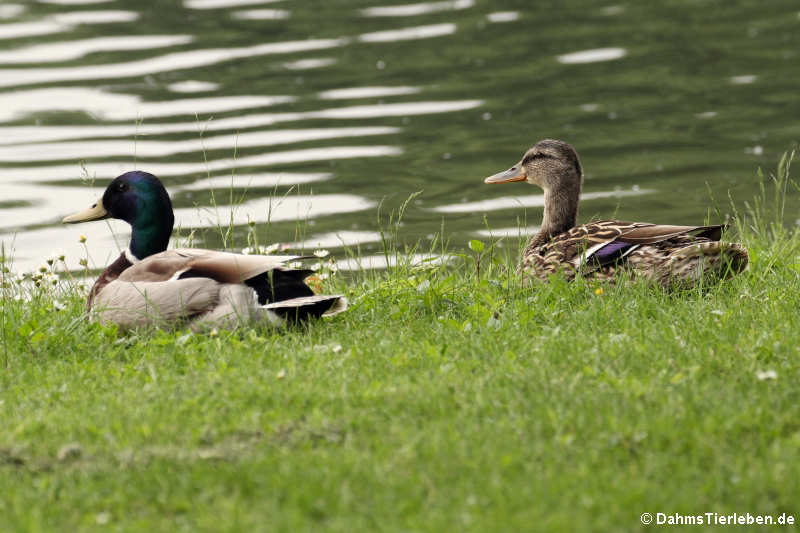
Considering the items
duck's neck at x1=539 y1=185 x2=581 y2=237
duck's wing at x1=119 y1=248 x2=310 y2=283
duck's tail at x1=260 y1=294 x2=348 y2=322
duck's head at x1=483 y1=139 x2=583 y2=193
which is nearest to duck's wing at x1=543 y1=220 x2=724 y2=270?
duck's neck at x1=539 y1=185 x2=581 y2=237

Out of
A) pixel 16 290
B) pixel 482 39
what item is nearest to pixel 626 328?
pixel 16 290

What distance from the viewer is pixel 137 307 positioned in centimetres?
661

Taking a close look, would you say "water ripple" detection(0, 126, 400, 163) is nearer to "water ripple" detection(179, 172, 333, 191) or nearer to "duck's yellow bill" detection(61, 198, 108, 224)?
"water ripple" detection(179, 172, 333, 191)

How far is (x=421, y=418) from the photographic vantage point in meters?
4.79

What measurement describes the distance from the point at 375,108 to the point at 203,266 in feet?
35.7

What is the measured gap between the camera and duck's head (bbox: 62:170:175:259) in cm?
735

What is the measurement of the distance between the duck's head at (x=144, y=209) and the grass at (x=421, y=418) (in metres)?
0.89

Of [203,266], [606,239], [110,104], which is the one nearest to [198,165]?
[110,104]

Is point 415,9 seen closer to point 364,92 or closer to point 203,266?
point 364,92

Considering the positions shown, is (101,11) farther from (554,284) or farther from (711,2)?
(554,284)

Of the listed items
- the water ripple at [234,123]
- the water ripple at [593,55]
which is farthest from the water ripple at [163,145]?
the water ripple at [593,55]

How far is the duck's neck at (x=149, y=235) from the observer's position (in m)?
7.37

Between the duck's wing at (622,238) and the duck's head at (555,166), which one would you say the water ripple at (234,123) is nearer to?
the duck's head at (555,166)

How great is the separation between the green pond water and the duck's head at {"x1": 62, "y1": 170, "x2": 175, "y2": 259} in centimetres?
271
